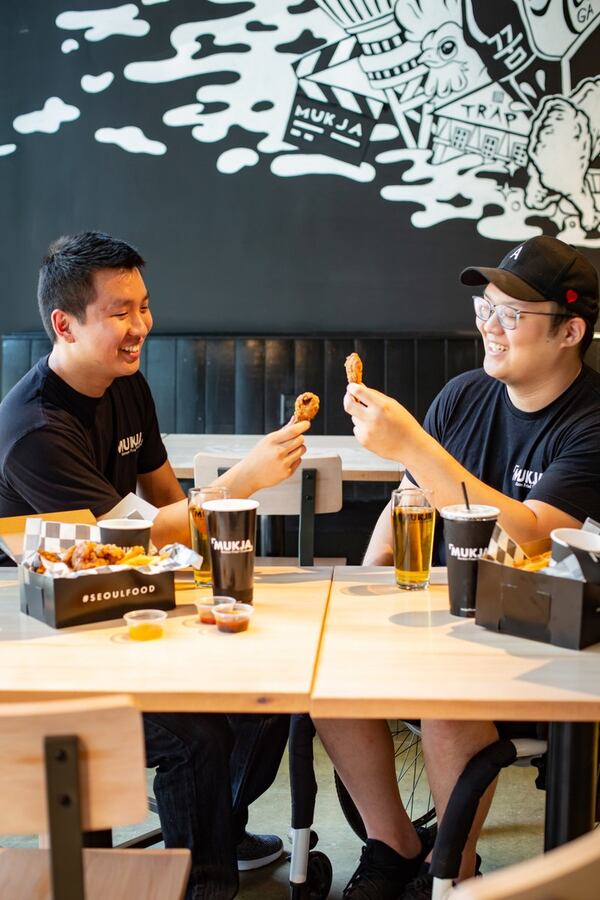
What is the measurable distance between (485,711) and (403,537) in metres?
0.58

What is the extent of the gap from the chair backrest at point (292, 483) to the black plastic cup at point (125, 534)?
3.00 feet

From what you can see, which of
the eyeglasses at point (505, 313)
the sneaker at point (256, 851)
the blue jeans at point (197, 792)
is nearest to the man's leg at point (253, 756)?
the sneaker at point (256, 851)

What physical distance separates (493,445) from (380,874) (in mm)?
984

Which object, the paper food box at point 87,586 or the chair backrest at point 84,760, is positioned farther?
the paper food box at point 87,586

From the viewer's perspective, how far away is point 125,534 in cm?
179

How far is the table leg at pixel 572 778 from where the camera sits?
4.68 ft

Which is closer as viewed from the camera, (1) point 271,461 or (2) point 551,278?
(1) point 271,461

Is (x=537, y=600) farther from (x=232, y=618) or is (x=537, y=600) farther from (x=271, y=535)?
(x=271, y=535)

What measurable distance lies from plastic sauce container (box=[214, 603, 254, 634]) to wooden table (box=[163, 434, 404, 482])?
1287 millimetres

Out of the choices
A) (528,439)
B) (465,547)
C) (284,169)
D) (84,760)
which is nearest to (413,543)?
(465,547)

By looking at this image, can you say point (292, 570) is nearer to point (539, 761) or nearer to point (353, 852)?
point (539, 761)

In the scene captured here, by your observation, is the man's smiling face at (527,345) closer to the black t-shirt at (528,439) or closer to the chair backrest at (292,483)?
the black t-shirt at (528,439)

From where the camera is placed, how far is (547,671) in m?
1.39

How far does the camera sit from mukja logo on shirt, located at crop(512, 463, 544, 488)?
2201 mm
